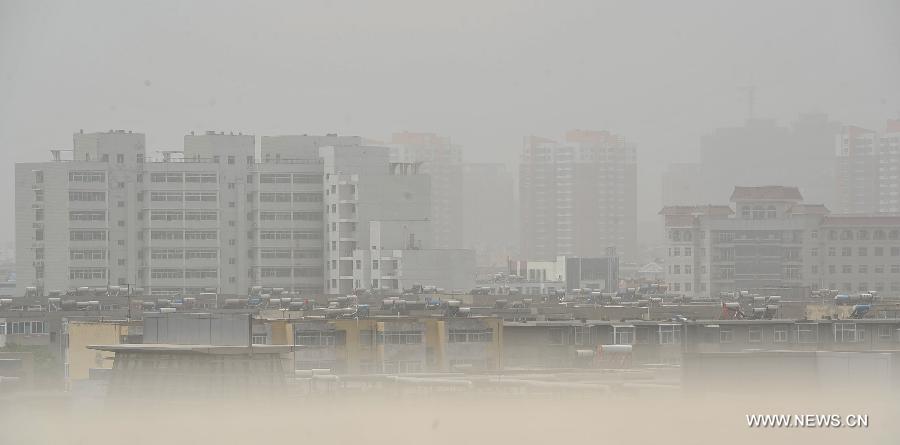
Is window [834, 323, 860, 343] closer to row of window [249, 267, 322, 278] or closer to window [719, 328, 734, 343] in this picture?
window [719, 328, 734, 343]

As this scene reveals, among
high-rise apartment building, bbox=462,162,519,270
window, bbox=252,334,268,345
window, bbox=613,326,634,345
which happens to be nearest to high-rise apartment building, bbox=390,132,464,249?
high-rise apartment building, bbox=462,162,519,270

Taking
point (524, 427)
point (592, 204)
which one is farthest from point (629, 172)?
point (524, 427)

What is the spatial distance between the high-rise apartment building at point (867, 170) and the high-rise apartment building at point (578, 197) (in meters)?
13.6

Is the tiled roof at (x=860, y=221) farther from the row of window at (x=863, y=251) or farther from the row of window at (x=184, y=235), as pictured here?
the row of window at (x=184, y=235)

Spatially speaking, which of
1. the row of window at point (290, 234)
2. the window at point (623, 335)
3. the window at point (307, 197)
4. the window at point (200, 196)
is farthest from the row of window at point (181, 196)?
the window at point (623, 335)

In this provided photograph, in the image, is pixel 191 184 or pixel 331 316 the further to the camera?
pixel 191 184

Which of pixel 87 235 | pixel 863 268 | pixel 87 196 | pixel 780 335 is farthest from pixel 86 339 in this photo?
pixel 863 268

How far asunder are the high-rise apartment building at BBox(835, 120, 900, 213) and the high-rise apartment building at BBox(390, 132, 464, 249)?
67.3 ft

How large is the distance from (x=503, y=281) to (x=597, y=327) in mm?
44761

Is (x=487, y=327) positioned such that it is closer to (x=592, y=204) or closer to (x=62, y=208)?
(x=62, y=208)

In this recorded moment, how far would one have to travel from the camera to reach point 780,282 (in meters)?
65.1

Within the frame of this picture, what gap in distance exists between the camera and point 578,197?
10419 cm

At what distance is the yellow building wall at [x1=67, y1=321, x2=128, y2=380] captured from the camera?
1884cm

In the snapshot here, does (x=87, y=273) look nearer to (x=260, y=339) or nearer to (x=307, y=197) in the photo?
(x=307, y=197)
